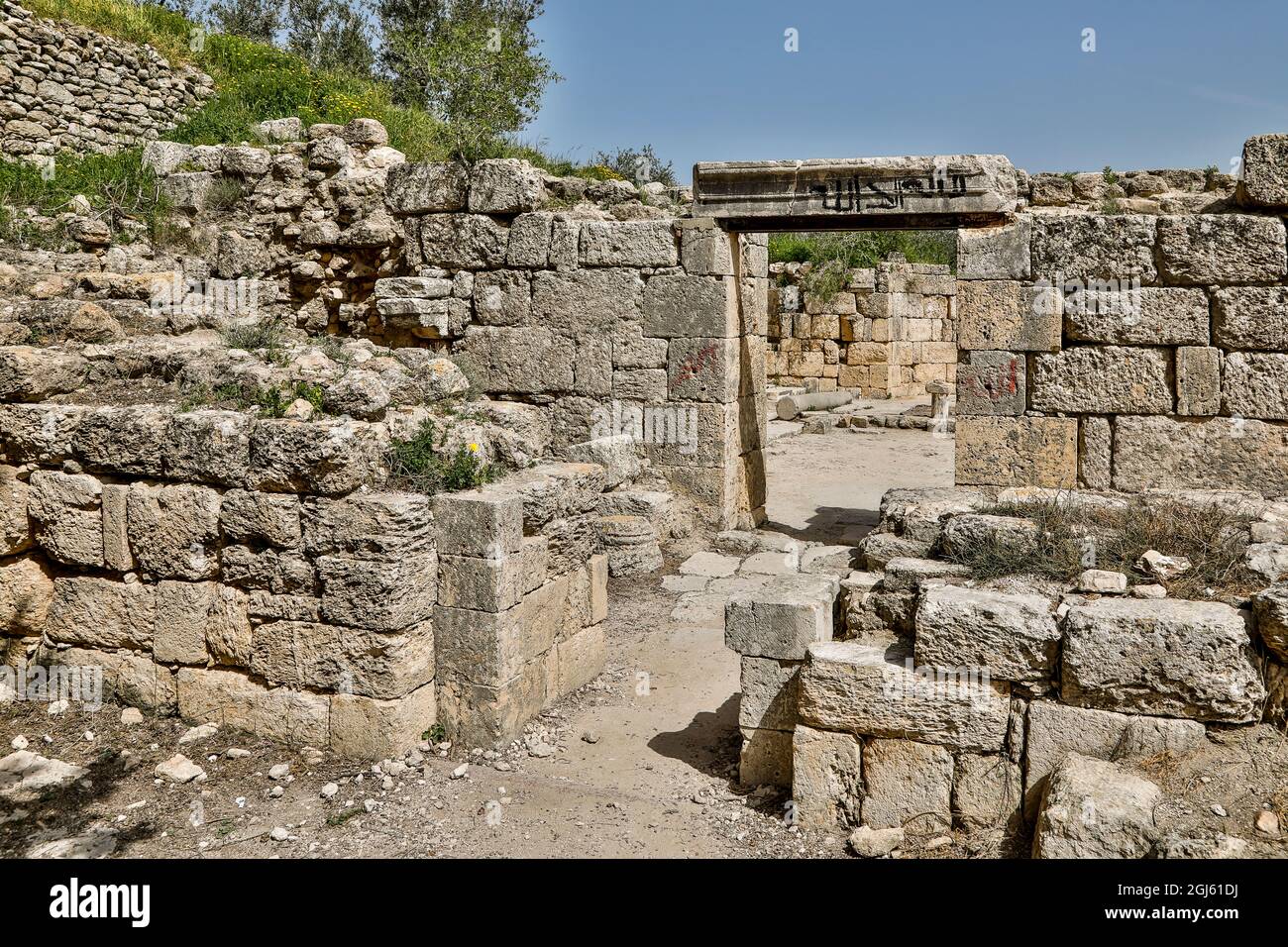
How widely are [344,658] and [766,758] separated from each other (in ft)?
7.01

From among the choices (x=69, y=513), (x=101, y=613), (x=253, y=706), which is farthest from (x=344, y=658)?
(x=69, y=513)

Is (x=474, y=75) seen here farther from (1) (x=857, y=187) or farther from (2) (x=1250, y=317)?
(2) (x=1250, y=317)

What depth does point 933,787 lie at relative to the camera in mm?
4207

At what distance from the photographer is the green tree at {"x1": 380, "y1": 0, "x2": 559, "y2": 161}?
1212 centimetres

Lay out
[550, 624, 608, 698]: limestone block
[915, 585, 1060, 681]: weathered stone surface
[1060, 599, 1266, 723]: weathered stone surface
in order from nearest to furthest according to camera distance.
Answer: [1060, 599, 1266, 723]: weathered stone surface → [915, 585, 1060, 681]: weathered stone surface → [550, 624, 608, 698]: limestone block

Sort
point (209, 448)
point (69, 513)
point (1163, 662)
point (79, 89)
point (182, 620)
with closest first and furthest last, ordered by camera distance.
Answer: point (1163, 662) → point (209, 448) → point (182, 620) → point (69, 513) → point (79, 89)

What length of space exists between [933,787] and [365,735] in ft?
9.01

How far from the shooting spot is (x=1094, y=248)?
24.7ft

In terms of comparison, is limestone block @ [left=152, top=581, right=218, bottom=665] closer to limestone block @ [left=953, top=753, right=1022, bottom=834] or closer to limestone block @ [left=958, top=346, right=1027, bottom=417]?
limestone block @ [left=953, top=753, right=1022, bottom=834]

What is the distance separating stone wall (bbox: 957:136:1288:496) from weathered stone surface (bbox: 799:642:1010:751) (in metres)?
4.01

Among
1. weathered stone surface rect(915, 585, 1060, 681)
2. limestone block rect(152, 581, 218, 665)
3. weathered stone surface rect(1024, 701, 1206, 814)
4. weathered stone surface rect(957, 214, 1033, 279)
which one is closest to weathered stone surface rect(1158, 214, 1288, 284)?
weathered stone surface rect(957, 214, 1033, 279)

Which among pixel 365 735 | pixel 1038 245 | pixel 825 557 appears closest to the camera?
pixel 365 735

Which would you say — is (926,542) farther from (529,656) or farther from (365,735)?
(365,735)

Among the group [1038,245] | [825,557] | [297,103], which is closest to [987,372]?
[1038,245]
